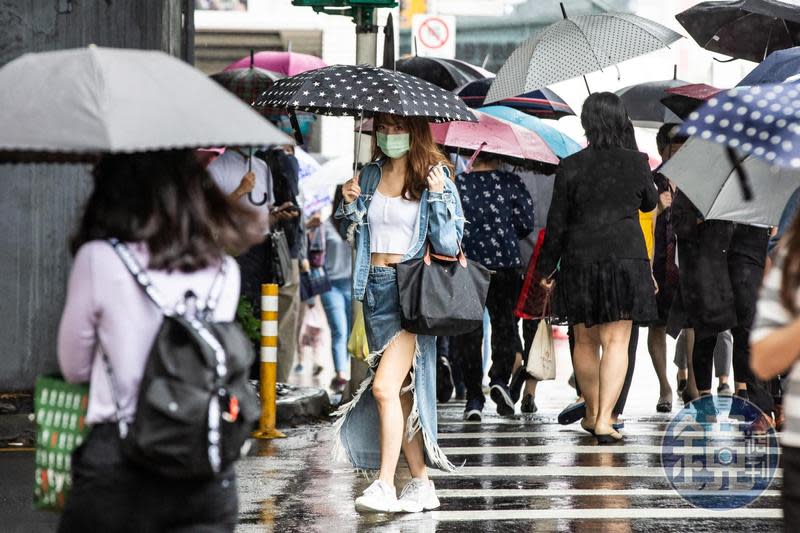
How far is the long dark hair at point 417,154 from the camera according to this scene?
7312 mm

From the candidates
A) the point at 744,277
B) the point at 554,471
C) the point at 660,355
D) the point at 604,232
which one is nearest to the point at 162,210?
the point at 554,471

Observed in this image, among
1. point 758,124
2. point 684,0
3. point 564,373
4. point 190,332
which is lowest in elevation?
point 564,373

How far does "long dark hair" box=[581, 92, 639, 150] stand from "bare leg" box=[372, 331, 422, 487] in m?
2.64

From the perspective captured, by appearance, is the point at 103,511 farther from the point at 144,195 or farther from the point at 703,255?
the point at 703,255

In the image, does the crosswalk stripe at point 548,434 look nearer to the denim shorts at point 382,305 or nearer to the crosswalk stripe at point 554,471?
the crosswalk stripe at point 554,471

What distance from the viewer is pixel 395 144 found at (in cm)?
743

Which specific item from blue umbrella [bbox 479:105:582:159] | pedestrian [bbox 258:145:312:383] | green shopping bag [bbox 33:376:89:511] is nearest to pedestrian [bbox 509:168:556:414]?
blue umbrella [bbox 479:105:582:159]

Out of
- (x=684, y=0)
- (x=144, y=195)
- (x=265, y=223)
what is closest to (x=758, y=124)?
(x=265, y=223)

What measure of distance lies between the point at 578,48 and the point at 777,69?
3.63m

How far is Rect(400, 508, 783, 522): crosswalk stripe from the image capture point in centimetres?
721

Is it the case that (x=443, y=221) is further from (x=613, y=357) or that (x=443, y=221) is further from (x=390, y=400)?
(x=613, y=357)

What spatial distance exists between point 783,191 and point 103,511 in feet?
12.0

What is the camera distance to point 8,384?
9922 millimetres

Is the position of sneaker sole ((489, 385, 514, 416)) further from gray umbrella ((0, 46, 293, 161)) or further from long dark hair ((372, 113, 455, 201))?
gray umbrella ((0, 46, 293, 161))
